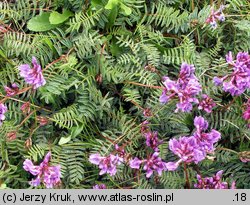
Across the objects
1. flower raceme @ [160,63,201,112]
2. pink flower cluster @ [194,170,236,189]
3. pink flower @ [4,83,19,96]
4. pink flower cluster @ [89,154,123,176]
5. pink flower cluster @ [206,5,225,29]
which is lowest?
pink flower cluster @ [194,170,236,189]

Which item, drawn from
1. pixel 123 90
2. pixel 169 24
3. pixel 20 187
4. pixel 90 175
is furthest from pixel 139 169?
pixel 169 24

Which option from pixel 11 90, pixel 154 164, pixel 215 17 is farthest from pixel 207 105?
pixel 11 90

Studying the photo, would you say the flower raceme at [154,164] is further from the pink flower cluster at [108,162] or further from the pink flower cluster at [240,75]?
the pink flower cluster at [240,75]

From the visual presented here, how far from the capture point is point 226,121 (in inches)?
80.1

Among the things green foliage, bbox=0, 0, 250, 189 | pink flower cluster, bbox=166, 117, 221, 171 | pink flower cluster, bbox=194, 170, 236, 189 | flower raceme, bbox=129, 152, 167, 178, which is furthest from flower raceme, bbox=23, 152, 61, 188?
pink flower cluster, bbox=194, 170, 236, 189

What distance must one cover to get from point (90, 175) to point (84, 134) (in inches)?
7.3

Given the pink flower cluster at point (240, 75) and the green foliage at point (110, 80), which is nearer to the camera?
the pink flower cluster at point (240, 75)

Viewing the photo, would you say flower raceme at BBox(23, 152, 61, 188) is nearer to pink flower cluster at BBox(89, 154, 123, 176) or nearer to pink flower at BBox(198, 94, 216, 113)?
pink flower cluster at BBox(89, 154, 123, 176)

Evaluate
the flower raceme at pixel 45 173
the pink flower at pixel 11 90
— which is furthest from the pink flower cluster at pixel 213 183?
the pink flower at pixel 11 90

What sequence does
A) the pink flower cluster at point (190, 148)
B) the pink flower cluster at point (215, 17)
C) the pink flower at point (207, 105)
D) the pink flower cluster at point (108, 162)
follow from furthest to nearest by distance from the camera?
the pink flower cluster at point (215, 17) → the pink flower at point (207, 105) → the pink flower cluster at point (108, 162) → the pink flower cluster at point (190, 148)

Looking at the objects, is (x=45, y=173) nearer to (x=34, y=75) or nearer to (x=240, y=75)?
(x=34, y=75)

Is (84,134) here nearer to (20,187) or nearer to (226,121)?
(20,187)

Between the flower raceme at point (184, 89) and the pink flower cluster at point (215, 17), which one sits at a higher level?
the pink flower cluster at point (215, 17)

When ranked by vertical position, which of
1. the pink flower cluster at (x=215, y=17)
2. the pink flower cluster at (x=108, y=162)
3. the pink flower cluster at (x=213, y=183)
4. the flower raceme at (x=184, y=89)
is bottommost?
the pink flower cluster at (x=213, y=183)
